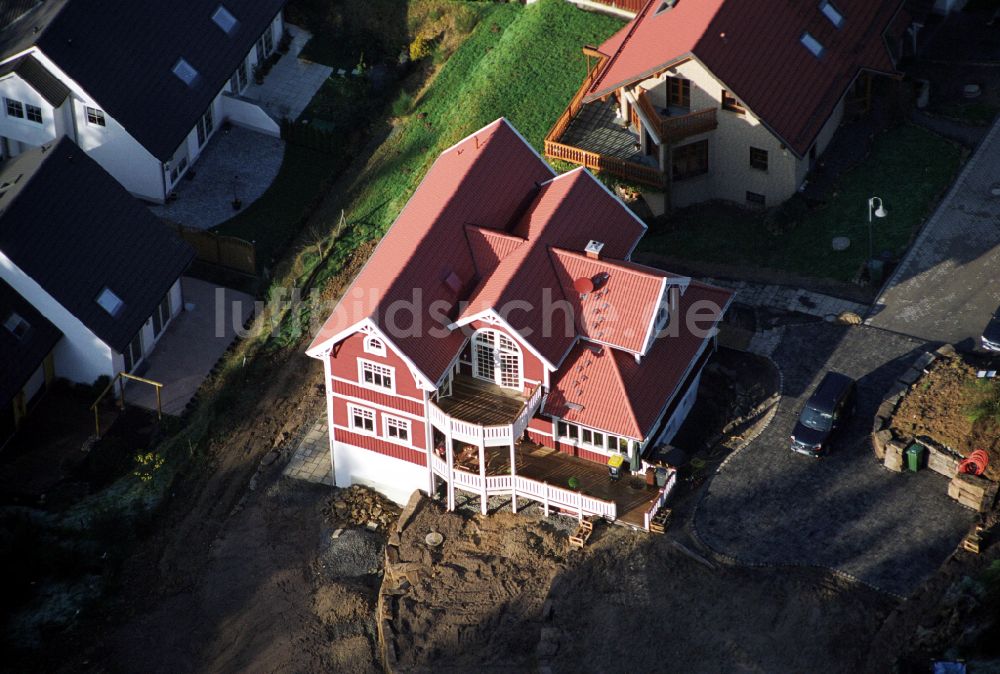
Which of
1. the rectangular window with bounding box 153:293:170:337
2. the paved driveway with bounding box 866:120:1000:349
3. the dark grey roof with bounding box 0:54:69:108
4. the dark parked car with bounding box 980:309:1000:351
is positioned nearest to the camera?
the dark parked car with bounding box 980:309:1000:351

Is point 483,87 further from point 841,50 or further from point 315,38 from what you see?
point 841,50

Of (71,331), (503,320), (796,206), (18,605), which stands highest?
(796,206)

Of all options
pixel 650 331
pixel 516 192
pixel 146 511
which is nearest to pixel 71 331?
pixel 146 511

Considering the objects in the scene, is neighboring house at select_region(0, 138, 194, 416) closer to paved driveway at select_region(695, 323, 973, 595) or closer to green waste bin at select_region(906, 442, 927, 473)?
paved driveway at select_region(695, 323, 973, 595)

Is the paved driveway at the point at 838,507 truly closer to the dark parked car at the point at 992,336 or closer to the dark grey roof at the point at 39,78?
the dark parked car at the point at 992,336

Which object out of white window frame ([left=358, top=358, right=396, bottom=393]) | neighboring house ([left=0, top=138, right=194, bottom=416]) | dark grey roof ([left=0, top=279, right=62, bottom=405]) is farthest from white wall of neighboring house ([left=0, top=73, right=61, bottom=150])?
white window frame ([left=358, top=358, right=396, bottom=393])

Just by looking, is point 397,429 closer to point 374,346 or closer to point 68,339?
point 374,346
